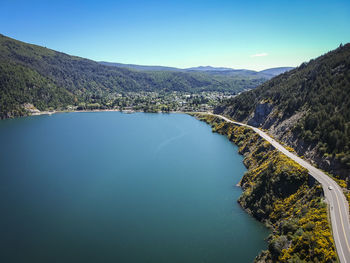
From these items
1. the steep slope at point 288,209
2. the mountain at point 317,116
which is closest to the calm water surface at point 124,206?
the steep slope at point 288,209

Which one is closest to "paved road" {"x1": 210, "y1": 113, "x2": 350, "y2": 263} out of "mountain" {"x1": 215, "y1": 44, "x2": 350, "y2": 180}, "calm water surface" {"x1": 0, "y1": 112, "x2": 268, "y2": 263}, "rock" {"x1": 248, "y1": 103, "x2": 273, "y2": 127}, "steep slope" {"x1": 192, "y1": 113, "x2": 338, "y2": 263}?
"steep slope" {"x1": 192, "y1": 113, "x2": 338, "y2": 263}

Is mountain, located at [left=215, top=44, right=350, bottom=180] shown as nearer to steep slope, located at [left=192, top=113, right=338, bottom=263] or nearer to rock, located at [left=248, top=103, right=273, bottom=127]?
rock, located at [left=248, top=103, right=273, bottom=127]

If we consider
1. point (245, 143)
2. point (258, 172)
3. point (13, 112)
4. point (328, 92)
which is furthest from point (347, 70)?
point (13, 112)

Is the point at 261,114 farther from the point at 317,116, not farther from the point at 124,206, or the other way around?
the point at 124,206

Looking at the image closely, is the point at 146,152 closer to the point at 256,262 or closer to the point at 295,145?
the point at 295,145

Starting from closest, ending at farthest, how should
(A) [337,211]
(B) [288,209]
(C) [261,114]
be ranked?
(A) [337,211], (B) [288,209], (C) [261,114]

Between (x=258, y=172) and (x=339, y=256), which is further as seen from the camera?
(x=258, y=172)

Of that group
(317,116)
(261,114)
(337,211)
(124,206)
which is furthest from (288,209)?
(261,114)
